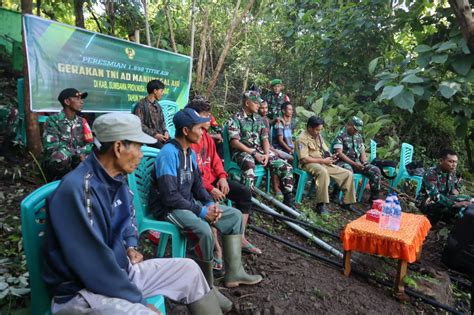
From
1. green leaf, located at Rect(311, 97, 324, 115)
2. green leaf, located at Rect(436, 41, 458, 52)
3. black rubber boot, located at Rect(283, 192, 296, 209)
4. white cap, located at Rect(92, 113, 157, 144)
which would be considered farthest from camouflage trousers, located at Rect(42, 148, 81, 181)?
green leaf, located at Rect(311, 97, 324, 115)

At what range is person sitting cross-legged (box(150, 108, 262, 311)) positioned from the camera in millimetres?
2617

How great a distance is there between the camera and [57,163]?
12.3ft

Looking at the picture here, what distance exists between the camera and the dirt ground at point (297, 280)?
2.92 meters

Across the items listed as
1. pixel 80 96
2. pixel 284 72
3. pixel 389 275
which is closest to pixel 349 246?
pixel 389 275

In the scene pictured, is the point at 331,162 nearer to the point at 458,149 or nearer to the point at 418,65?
the point at 418,65

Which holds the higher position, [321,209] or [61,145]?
[61,145]

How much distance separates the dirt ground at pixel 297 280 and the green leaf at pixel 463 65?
6.68ft

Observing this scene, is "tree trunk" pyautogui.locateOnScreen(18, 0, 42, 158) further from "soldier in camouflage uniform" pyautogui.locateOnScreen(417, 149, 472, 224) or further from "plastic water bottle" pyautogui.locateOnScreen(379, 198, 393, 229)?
"soldier in camouflage uniform" pyautogui.locateOnScreen(417, 149, 472, 224)

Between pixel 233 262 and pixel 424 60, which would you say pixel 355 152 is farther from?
pixel 233 262

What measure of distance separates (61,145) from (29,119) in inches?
29.8

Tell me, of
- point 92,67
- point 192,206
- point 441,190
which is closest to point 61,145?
point 92,67

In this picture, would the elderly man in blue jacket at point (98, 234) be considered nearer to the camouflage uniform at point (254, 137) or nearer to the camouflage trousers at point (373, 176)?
the camouflage uniform at point (254, 137)

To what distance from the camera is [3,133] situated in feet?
15.4

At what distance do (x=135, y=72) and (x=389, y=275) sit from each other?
14.9ft
